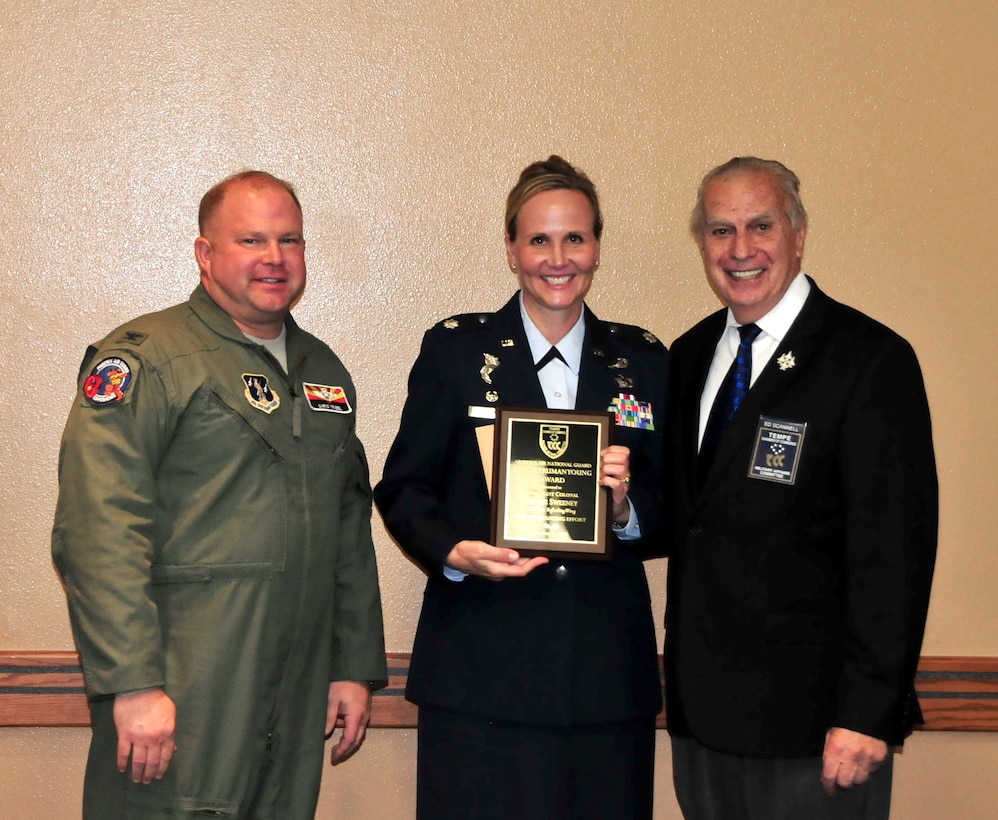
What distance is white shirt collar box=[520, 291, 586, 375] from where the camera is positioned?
276cm

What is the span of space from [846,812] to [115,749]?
1687 mm

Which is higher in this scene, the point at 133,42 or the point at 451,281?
the point at 133,42

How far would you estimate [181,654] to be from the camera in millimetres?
2459

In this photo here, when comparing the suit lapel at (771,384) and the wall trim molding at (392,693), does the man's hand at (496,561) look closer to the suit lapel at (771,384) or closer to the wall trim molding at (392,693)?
the suit lapel at (771,384)

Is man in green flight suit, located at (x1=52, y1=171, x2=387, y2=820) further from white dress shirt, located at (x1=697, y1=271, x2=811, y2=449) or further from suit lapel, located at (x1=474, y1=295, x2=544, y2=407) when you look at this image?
white dress shirt, located at (x1=697, y1=271, x2=811, y2=449)

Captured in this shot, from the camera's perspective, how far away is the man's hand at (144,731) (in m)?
2.35

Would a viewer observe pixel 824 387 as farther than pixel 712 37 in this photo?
No

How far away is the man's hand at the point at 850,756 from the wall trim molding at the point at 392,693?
1.03 meters

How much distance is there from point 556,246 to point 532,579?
828 mm

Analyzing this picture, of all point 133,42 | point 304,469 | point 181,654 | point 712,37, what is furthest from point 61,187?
point 712,37

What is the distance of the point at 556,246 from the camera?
8.79ft

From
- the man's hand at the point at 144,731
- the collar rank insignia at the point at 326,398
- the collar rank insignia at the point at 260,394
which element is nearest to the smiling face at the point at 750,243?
the collar rank insignia at the point at 326,398

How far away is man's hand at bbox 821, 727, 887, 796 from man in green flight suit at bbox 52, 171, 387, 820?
123 centimetres

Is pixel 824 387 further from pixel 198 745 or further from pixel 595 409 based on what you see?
pixel 198 745
